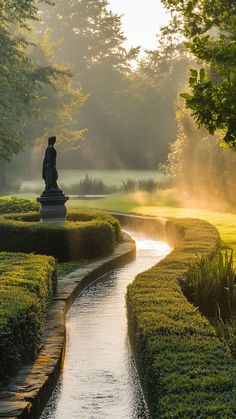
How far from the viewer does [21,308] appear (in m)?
6.65

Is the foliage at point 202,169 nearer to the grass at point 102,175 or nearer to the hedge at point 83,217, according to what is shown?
the hedge at point 83,217

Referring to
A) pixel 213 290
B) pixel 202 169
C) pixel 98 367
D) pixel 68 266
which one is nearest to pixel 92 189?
pixel 202 169

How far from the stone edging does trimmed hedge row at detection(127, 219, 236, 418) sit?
0.85 meters

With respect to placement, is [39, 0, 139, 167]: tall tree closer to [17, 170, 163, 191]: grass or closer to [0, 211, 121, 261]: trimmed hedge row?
[17, 170, 163, 191]: grass

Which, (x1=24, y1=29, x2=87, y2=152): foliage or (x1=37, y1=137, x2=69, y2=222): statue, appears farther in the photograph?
(x1=24, y1=29, x2=87, y2=152): foliage

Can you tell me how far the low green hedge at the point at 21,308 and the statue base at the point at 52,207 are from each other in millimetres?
6454

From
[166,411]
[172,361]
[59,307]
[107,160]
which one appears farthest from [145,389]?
[107,160]

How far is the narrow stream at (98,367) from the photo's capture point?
231 inches

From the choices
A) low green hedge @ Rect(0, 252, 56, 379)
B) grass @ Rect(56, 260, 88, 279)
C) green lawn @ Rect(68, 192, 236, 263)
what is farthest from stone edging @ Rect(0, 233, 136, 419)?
green lawn @ Rect(68, 192, 236, 263)

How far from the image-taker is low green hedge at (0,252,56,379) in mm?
6094

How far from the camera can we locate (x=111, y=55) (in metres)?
76.1

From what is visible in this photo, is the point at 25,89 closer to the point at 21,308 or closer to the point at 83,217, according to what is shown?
the point at 83,217

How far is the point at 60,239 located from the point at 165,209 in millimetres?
15486

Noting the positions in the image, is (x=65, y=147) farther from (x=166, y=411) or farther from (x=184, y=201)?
(x=166, y=411)
